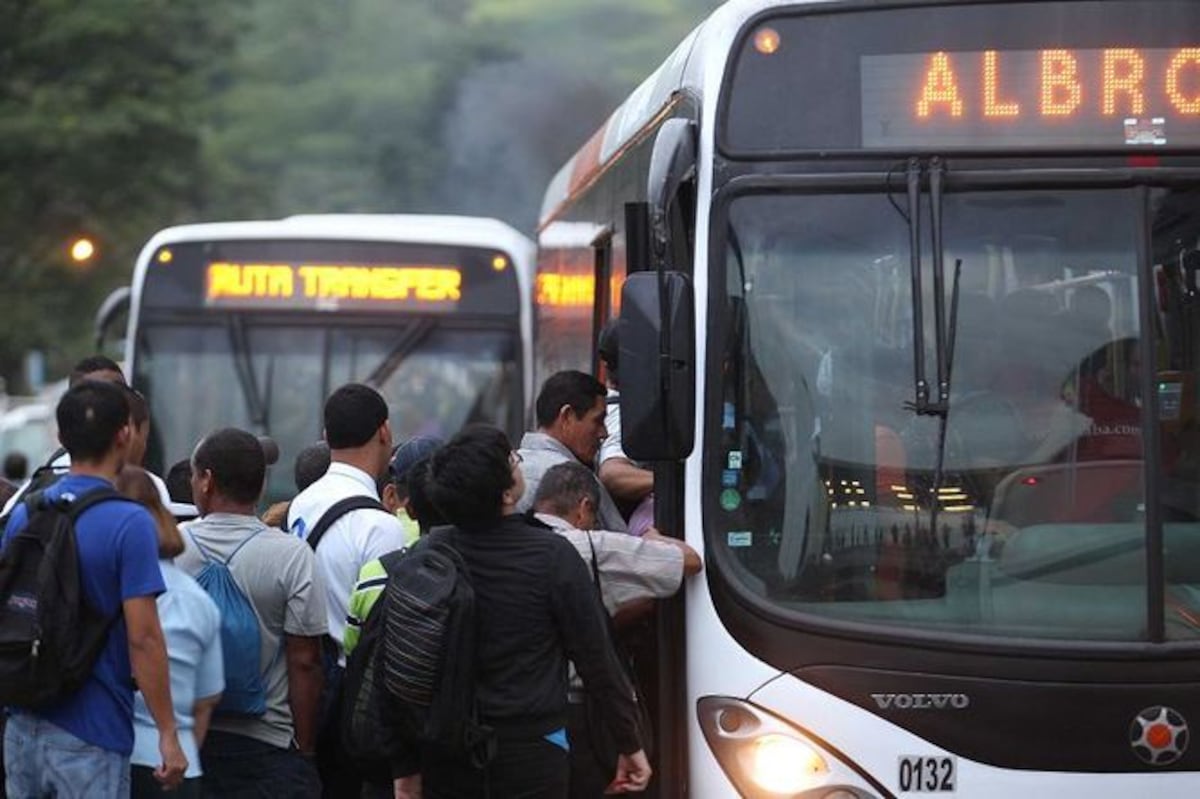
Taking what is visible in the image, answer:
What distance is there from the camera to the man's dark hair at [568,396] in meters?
7.26

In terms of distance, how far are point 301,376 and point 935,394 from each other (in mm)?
7327

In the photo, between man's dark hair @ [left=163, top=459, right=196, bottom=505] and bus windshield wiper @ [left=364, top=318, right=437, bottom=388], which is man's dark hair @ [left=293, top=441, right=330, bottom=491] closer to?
man's dark hair @ [left=163, top=459, right=196, bottom=505]

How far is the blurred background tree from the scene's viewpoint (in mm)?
27531

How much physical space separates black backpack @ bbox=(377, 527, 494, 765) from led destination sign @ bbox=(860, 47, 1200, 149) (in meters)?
1.62

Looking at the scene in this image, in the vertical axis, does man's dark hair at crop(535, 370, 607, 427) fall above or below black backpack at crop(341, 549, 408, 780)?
above

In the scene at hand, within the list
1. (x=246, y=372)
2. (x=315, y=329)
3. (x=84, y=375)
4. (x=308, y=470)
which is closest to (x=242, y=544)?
(x=308, y=470)

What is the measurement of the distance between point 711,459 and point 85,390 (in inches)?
64.8

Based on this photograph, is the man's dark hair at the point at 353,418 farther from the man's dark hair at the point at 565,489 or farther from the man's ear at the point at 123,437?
the man's ear at the point at 123,437

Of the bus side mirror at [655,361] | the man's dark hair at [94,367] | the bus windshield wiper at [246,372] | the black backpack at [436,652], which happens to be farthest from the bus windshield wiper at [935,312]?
the bus windshield wiper at [246,372]

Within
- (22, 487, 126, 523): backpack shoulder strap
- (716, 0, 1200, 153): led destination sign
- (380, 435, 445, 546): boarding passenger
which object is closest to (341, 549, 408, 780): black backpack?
(22, 487, 126, 523): backpack shoulder strap

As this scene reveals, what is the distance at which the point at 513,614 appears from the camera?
5.92 metres

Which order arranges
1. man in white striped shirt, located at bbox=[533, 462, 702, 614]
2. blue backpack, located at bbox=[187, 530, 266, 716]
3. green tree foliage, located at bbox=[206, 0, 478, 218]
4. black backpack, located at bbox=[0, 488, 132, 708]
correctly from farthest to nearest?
green tree foliage, located at bbox=[206, 0, 478, 218], blue backpack, located at bbox=[187, 530, 266, 716], man in white striped shirt, located at bbox=[533, 462, 702, 614], black backpack, located at bbox=[0, 488, 132, 708]

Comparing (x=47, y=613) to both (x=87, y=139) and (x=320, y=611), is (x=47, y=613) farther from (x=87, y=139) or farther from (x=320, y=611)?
(x=87, y=139)

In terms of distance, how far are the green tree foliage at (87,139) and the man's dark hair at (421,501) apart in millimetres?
21226
